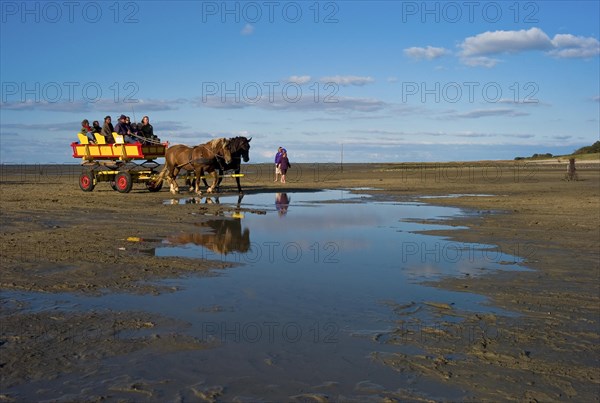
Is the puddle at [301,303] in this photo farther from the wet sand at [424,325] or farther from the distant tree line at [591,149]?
the distant tree line at [591,149]

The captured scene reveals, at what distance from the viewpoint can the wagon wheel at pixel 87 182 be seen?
931 inches

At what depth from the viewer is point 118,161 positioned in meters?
22.7

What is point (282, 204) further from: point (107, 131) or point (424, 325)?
point (424, 325)

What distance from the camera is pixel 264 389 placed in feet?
13.3

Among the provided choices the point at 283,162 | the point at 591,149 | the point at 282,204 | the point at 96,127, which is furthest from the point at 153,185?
the point at 591,149

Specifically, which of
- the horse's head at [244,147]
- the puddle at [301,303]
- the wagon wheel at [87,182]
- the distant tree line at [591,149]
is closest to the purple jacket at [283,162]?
the horse's head at [244,147]

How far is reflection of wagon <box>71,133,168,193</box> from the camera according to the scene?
71.4ft

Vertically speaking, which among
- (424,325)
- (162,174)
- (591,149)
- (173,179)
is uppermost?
(591,149)

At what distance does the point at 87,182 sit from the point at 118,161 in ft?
6.81

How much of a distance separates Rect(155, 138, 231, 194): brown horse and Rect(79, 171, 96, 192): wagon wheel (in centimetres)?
288

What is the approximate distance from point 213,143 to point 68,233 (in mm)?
11940

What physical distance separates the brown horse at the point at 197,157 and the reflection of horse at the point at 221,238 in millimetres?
9308

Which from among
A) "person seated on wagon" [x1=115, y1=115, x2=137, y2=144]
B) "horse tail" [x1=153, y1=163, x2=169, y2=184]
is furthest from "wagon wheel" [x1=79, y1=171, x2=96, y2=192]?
"person seated on wagon" [x1=115, y1=115, x2=137, y2=144]

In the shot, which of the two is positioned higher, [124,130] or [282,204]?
[124,130]
